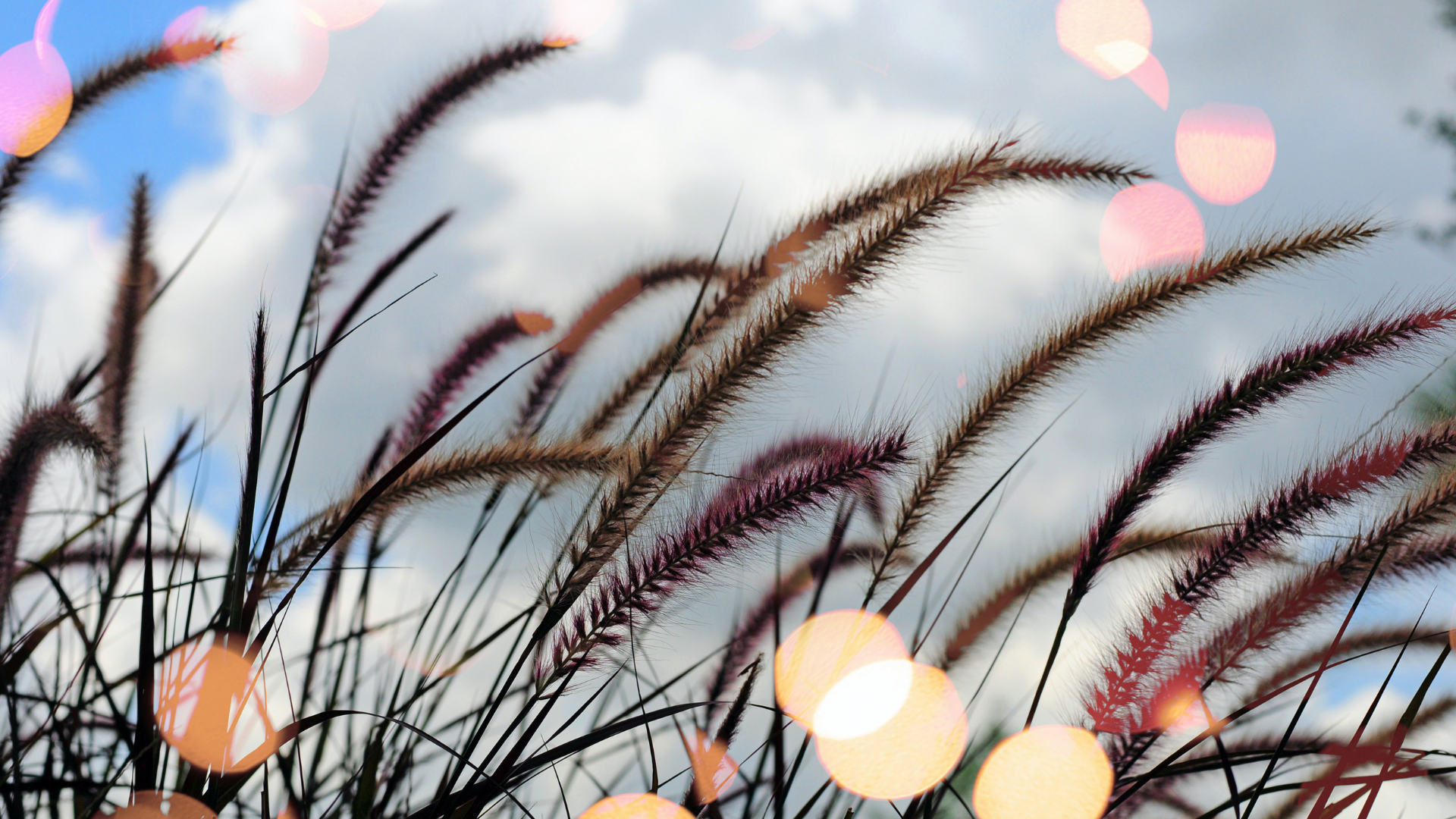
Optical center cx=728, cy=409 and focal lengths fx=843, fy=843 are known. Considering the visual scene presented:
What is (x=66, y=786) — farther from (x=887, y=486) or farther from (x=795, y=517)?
(x=887, y=486)

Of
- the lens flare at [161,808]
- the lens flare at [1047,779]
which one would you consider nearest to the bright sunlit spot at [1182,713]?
the lens flare at [1047,779]

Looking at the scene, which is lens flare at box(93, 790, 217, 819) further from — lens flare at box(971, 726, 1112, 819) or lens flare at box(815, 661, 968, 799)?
lens flare at box(971, 726, 1112, 819)

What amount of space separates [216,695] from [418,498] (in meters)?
0.36

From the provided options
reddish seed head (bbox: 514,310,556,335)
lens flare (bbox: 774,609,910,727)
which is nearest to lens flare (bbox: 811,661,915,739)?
lens flare (bbox: 774,609,910,727)

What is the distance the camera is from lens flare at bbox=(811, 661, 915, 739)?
41.2 inches

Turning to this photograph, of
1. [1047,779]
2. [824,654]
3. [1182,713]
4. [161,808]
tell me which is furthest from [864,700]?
[161,808]

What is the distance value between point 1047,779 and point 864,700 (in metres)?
0.26

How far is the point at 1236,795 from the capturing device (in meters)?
1.01

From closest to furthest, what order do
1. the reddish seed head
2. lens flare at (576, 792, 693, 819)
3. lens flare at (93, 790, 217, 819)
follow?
lens flare at (93, 790, 217, 819) < lens flare at (576, 792, 693, 819) < the reddish seed head

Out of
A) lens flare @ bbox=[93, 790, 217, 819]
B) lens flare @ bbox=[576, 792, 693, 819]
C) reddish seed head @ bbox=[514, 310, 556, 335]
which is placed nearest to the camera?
lens flare @ bbox=[93, 790, 217, 819]

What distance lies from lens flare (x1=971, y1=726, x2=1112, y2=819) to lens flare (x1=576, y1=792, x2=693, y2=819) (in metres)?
0.42

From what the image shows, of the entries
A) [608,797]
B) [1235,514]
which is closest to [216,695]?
[608,797]

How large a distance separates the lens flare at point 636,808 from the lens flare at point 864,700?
20cm

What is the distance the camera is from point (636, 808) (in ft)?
3.58
